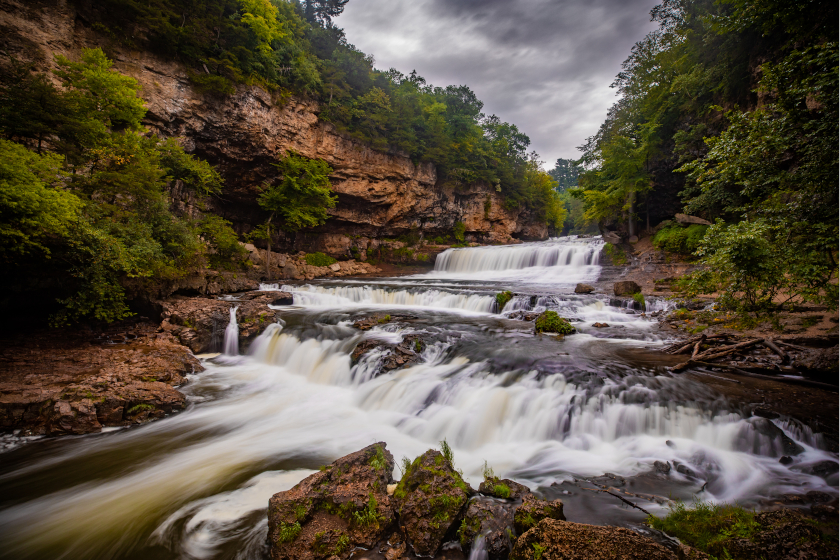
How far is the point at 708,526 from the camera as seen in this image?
2518 mm

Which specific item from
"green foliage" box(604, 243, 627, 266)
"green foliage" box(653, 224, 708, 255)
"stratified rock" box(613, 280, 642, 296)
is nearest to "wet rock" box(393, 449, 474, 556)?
"stratified rock" box(613, 280, 642, 296)

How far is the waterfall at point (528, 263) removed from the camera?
21.1 meters

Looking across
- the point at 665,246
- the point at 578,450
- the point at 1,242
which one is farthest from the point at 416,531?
the point at 665,246

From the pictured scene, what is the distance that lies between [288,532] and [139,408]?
459 cm

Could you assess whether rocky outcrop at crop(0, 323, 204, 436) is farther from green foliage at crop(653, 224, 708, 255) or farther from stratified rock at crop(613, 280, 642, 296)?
green foliage at crop(653, 224, 708, 255)

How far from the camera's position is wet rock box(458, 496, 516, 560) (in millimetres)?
2562

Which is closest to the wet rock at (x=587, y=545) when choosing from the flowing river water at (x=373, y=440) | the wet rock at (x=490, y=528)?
the wet rock at (x=490, y=528)

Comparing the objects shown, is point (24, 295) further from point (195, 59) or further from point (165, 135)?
point (195, 59)

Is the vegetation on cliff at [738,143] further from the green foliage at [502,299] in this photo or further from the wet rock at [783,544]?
the green foliage at [502,299]

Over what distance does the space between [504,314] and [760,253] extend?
7751 mm

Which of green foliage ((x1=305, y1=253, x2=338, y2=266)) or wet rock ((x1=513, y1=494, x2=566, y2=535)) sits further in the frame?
green foliage ((x1=305, y1=253, x2=338, y2=266))

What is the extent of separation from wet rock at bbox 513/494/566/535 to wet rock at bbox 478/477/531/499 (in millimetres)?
262

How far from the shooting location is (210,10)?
19656mm

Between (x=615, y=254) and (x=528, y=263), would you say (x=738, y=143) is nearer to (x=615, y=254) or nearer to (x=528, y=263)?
(x=615, y=254)
